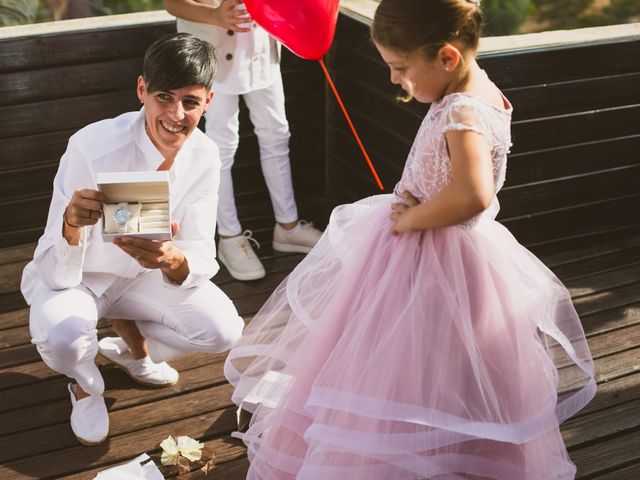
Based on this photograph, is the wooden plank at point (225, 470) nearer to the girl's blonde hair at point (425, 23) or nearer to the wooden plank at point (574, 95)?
the girl's blonde hair at point (425, 23)

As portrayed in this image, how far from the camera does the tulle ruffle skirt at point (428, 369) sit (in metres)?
2.12

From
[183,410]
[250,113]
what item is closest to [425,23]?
[183,410]

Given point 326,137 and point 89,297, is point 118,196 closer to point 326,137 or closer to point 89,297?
point 89,297

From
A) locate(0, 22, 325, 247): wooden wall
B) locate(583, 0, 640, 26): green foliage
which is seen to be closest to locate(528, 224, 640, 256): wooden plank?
locate(583, 0, 640, 26): green foliage

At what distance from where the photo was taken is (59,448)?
2.66 m

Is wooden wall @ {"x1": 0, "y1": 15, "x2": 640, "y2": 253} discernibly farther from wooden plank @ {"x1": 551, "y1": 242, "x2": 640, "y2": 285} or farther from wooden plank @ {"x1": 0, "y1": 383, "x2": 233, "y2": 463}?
wooden plank @ {"x1": 0, "y1": 383, "x2": 233, "y2": 463}

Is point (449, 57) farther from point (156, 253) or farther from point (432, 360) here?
point (156, 253)

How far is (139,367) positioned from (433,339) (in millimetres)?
1142

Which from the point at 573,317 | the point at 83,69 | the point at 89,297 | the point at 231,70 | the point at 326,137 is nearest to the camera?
the point at 573,317

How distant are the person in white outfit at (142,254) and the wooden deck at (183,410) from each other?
0.10 meters

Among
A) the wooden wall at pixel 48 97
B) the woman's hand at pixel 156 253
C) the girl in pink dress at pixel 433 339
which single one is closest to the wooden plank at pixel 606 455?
the girl in pink dress at pixel 433 339

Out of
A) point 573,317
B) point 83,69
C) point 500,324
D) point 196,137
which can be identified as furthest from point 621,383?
point 83,69

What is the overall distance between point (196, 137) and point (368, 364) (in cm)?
90

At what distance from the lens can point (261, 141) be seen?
3635 mm
